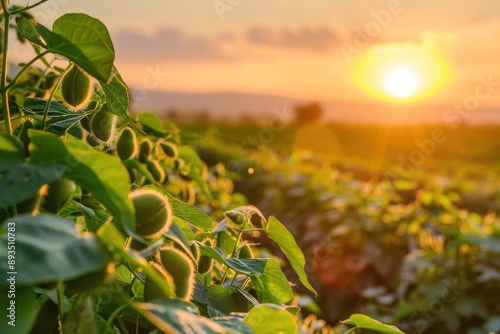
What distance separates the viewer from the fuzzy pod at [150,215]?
2.02ft

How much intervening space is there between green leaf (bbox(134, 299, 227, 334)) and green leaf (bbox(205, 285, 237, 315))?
0.30 metres

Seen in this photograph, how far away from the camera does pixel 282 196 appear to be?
22.3ft

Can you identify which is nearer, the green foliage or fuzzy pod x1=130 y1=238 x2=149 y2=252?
the green foliage

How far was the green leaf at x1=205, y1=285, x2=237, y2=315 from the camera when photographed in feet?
2.83

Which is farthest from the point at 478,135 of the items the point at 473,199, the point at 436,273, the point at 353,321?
the point at 353,321

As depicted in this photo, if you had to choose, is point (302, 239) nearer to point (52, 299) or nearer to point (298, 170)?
point (298, 170)

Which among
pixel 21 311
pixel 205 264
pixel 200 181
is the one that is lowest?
pixel 21 311

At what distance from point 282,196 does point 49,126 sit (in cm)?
600

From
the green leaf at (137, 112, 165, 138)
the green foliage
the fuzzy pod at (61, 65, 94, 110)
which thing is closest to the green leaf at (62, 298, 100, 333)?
the green foliage

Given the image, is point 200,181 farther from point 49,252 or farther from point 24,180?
point 49,252

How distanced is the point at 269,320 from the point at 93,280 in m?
0.22

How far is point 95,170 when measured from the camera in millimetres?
551

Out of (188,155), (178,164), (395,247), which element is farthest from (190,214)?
(395,247)

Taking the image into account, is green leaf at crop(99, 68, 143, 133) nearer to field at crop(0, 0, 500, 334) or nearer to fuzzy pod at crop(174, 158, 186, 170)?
field at crop(0, 0, 500, 334)
